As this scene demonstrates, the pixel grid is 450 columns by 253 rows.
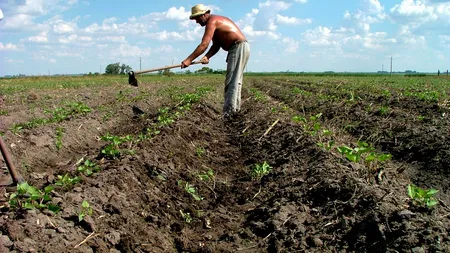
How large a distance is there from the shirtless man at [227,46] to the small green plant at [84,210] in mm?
5297

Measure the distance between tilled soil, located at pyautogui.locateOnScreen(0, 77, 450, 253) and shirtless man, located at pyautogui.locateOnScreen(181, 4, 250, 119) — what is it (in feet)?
3.94

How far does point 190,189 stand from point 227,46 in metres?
4.82

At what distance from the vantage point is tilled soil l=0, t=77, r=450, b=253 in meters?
3.31

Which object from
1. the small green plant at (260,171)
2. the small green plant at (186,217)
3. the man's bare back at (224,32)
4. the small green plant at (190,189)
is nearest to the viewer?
the small green plant at (186,217)

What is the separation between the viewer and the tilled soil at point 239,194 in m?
3.31

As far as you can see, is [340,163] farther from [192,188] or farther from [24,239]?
[24,239]

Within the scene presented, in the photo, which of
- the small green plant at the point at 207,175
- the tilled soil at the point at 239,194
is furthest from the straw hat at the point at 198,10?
the small green plant at the point at 207,175

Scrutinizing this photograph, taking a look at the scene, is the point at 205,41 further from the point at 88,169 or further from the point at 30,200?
the point at 30,200

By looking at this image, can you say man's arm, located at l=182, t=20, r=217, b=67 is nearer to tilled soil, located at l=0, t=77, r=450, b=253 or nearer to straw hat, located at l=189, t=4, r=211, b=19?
straw hat, located at l=189, t=4, r=211, b=19

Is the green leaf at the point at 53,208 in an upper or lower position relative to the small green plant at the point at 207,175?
upper

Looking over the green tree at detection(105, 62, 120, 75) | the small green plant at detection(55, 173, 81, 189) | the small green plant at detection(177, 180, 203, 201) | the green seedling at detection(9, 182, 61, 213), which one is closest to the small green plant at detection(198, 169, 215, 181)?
the small green plant at detection(177, 180, 203, 201)

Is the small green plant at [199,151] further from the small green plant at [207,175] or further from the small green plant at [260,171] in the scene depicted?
the small green plant at [260,171]

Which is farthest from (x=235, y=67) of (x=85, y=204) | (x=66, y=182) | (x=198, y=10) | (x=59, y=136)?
(x=85, y=204)

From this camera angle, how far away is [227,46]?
9258 mm
